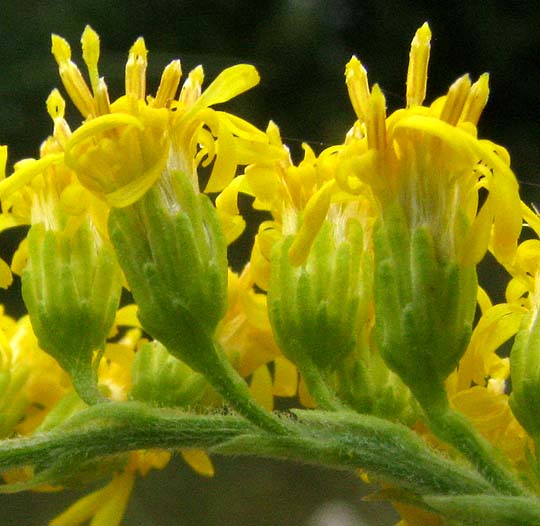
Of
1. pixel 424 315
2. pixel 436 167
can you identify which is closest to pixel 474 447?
pixel 424 315

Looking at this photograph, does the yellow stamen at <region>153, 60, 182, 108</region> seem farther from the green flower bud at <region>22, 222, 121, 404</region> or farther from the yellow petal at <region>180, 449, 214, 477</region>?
the yellow petal at <region>180, 449, 214, 477</region>

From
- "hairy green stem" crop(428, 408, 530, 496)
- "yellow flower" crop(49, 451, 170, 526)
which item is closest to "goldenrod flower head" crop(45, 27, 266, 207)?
"hairy green stem" crop(428, 408, 530, 496)

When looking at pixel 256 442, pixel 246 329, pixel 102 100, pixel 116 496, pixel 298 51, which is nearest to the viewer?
pixel 256 442

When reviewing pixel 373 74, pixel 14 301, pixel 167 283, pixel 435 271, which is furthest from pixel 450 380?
pixel 14 301

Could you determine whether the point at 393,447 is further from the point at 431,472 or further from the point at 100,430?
the point at 100,430

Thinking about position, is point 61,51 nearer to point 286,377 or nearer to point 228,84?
point 228,84

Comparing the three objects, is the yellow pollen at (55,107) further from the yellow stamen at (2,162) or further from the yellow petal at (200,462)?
the yellow petal at (200,462)
